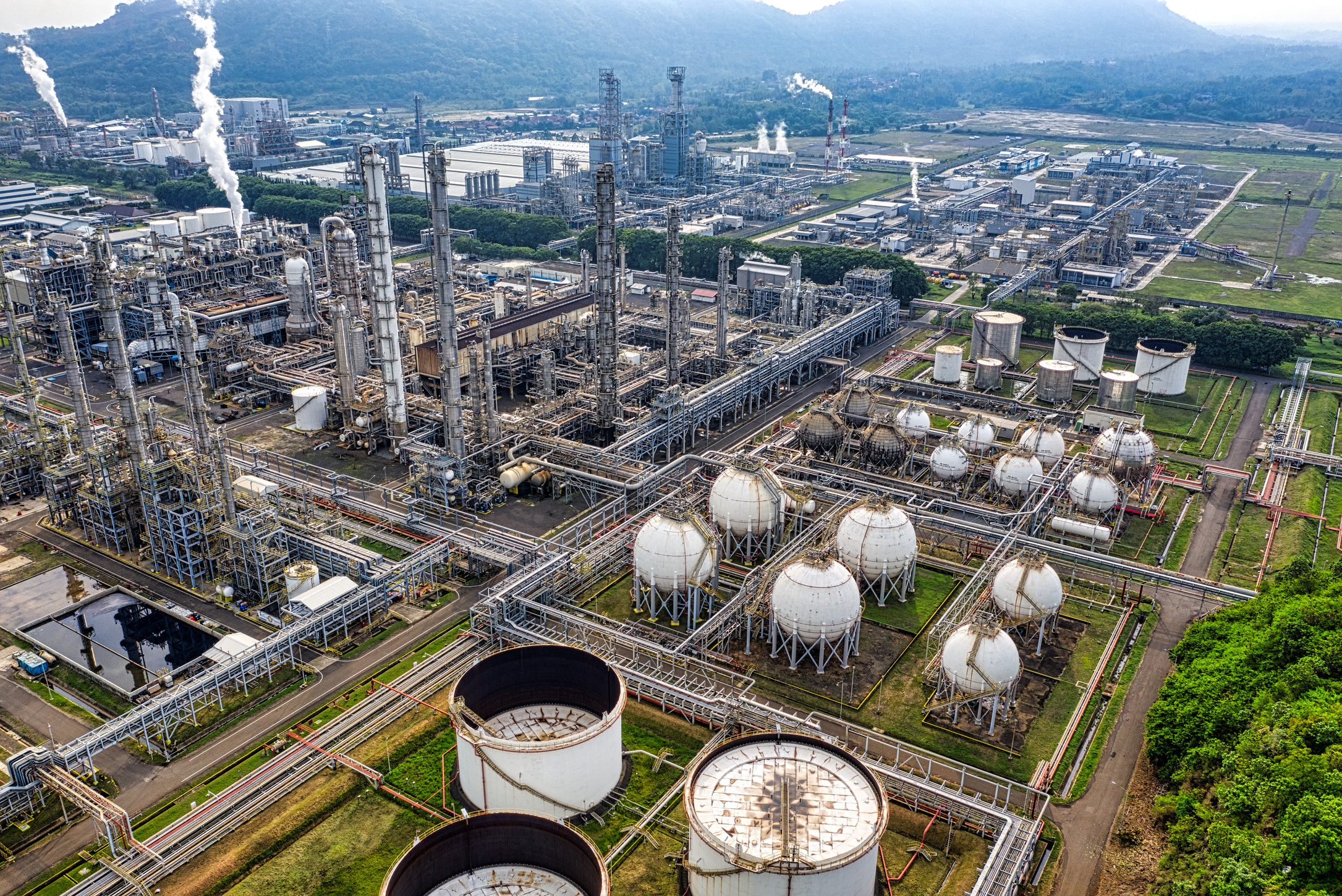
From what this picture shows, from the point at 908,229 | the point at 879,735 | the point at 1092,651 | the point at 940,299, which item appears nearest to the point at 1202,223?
the point at 908,229

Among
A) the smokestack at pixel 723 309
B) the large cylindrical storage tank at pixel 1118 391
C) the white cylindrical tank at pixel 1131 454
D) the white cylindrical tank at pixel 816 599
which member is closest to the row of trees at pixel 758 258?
the smokestack at pixel 723 309

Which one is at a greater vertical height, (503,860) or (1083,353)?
(1083,353)

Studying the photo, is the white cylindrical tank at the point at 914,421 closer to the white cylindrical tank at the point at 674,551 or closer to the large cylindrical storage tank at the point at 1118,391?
the large cylindrical storage tank at the point at 1118,391

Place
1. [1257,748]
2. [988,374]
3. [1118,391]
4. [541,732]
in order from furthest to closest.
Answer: [988,374], [1118,391], [541,732], [1257,748]

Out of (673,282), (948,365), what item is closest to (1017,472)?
(948,365)

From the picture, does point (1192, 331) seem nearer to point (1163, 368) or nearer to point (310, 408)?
point (1163, 368)

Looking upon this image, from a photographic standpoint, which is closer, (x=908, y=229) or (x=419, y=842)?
(x=419, y=842)

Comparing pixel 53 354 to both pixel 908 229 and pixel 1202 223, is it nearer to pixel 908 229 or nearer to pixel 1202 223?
pixel 908 229
